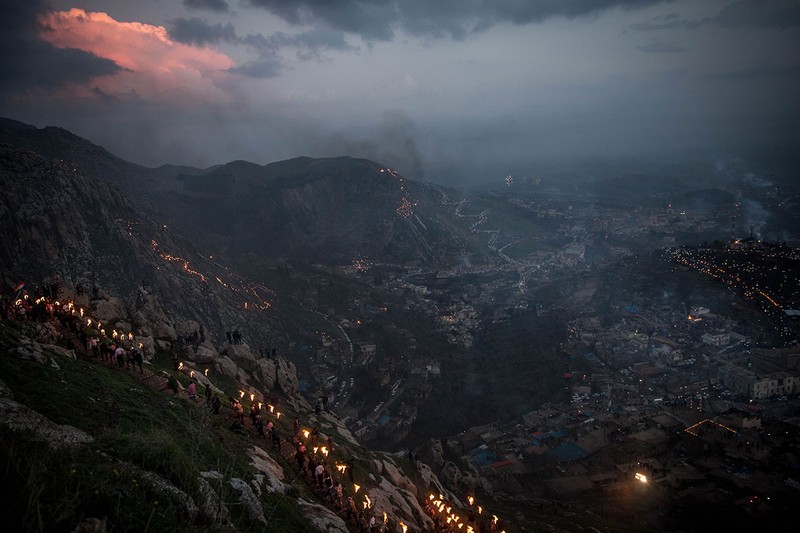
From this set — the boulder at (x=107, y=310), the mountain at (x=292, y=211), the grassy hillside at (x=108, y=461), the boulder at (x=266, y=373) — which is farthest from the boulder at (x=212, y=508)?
the mountain at (x=292, y=211)

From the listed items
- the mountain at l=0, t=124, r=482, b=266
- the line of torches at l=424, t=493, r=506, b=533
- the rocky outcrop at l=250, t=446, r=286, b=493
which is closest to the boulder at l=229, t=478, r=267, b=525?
the rocky outcrop at l=250, t=446, r=286, b=493

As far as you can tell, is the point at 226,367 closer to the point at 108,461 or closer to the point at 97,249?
the point at 108,461

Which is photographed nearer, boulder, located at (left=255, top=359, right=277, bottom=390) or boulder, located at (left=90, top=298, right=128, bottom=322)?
boulder, located at (left=90, top=298, right=128, bottom=322)

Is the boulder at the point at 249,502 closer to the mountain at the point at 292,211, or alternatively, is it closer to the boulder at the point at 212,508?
the boulder at the point at 212,508

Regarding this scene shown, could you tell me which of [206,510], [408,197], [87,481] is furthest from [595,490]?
[408,197]

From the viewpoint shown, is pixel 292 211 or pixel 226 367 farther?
pixel 292 211

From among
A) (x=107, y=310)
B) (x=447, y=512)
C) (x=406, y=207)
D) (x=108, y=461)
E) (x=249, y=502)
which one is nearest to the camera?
(x=108, y=461)

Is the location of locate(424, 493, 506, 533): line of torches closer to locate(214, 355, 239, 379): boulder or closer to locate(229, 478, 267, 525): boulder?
locate(229, 478, 267, 525): boulder

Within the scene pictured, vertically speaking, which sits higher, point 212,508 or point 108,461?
point 108,461

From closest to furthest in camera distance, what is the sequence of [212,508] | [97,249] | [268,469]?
1. [212,508]
2. [268,469]
3. [97,249]

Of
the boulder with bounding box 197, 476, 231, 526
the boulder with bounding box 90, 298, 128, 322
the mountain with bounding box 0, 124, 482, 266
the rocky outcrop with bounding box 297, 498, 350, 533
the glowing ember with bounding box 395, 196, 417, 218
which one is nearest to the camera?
the boulder with bounding box 197, 476, 231, 526

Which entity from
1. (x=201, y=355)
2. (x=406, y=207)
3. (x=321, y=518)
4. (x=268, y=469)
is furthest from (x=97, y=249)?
(x=406, y=207)
